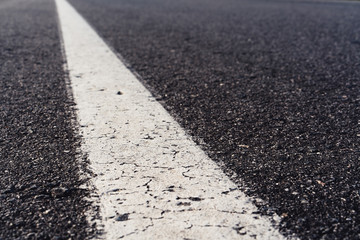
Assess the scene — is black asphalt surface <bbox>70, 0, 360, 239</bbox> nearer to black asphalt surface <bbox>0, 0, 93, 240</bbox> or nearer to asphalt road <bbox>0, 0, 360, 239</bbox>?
asphalt road <bbox>0, 0, 360, 239</bbox>

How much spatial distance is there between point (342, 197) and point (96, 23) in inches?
177

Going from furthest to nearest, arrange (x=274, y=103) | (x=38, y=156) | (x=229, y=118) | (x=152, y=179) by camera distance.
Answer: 1. (x=274, y=103)
2. (x=229, y=118)
3. (x=38, y=156)
4. (x=152, y=179)

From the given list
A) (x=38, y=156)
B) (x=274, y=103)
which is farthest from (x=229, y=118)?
(x=38, y=156)

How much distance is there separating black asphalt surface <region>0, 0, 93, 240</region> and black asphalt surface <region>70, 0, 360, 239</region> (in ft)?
1.56

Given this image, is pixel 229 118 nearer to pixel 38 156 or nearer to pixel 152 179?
pixel 152 179

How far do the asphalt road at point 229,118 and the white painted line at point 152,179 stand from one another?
0.19 ft

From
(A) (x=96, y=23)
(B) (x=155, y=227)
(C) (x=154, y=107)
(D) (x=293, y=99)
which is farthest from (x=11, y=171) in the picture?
(A) (x=96, y=23)

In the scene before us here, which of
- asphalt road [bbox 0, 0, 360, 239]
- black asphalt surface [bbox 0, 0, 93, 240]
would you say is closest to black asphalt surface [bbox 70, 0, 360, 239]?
asphalt road [bbox 0, 0, 360, 239]

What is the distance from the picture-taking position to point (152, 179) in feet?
4.43

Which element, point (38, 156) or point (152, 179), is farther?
point (38, 156)

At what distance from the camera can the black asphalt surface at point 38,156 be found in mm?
1127

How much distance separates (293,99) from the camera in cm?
226

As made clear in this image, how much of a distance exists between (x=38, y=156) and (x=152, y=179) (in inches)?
16.9

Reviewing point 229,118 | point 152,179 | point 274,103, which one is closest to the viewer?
point 152,179
